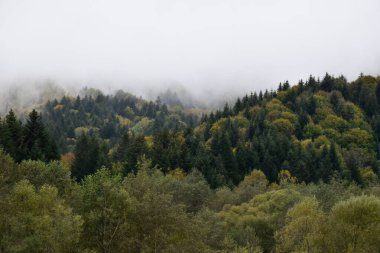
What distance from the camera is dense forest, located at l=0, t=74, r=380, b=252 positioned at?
159ft

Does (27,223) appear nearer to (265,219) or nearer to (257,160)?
(265,219)

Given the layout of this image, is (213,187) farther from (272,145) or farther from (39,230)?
(39,230)

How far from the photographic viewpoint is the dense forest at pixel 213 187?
4847 cm

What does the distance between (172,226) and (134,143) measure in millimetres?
85359

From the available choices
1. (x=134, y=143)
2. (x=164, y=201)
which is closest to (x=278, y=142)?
(x=134, y=143)

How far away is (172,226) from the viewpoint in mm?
48781

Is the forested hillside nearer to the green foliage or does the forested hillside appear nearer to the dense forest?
the dense forest

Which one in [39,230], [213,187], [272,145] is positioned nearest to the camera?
[39,230]

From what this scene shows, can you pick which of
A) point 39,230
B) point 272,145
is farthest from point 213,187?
point 39,230

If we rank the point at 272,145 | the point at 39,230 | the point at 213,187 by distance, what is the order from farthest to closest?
1. the point at 272,145
2. the point at 213,187
3. the point at 39,230

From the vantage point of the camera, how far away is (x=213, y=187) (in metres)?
123

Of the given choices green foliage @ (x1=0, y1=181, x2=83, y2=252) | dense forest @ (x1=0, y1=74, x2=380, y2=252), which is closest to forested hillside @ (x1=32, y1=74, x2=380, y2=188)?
dense forest @ (x1=0, y1=74, x2=380, y2=252)

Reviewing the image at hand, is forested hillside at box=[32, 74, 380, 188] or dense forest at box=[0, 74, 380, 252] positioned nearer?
dense forest at box=[0, 74, 380, 252]

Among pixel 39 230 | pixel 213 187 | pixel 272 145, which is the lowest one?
pixel 213 187
